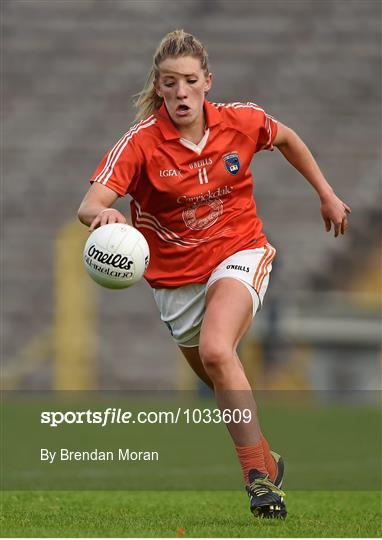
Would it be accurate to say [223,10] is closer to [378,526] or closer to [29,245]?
[29,245]

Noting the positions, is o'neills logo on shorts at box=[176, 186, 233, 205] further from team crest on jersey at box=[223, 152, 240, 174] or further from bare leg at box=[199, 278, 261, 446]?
bare leg at box=[199, 278, 261, 446]

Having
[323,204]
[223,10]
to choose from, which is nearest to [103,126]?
[223,10]

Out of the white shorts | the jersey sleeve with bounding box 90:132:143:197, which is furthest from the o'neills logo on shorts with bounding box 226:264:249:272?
the jersey sleeve with bounding box 90:132:143:197

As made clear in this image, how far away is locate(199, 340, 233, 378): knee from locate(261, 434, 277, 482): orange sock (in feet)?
1.88

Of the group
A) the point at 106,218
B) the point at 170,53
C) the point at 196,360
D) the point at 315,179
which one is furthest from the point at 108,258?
the point at 315,179

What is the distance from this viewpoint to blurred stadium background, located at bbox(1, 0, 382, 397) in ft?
44.5

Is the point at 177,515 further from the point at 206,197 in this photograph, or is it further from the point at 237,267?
the point at 206,197

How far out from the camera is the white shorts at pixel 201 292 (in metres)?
Result: 5.32

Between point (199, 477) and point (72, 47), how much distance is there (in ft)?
34.1

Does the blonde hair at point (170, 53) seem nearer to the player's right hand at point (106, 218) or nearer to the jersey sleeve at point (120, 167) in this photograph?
the jersey sleeve at point (120, 167)

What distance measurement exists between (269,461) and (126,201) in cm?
989

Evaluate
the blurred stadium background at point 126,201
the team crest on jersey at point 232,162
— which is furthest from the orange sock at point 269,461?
the blurred stadium background at point 126,201

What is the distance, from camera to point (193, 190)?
17.8 feet

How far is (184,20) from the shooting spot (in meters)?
16.7
